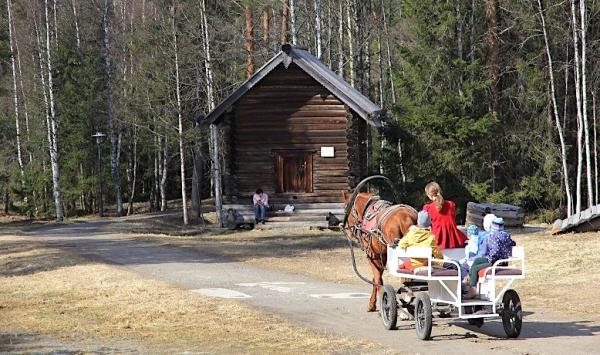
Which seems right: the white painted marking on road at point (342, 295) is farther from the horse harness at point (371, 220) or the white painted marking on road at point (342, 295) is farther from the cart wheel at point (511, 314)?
the cart wheel at point (511, 314)

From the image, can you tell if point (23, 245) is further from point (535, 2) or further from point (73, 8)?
point (73, 8)

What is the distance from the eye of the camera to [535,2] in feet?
141

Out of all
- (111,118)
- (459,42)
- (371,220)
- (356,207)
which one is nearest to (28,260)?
(356,207)

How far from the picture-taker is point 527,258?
22.7 metres

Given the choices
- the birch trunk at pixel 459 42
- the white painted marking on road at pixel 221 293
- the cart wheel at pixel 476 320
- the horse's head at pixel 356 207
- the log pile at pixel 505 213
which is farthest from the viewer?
the birch trunk at pixel 459 42

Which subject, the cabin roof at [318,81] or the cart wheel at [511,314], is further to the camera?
the cabin roof at [318,81]

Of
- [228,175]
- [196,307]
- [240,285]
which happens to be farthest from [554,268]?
[228,175]

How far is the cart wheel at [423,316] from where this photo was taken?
1168 cm

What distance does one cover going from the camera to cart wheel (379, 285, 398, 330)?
12656 mm

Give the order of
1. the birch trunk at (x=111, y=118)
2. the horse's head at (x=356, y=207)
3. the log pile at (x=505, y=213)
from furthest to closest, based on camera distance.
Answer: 1. the birch trunk at (x=111, y=118)
2. the log pile at (x=505, y=213)
3. the horse's head at (x=356, y=207)

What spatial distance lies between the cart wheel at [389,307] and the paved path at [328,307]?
133 millimetres

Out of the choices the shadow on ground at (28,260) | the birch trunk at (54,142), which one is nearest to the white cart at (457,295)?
the shadow on ground at (28,260)

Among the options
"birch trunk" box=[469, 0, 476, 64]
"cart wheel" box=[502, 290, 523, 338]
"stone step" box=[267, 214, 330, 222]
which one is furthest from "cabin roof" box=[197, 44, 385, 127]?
"cart wheel" box=[502, 290, 523, 338]

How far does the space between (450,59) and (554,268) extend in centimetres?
2593
